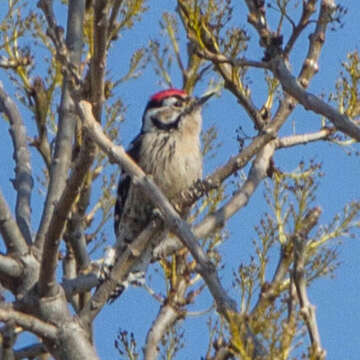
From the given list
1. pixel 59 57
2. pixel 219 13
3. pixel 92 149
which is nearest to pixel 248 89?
pixel 219 13

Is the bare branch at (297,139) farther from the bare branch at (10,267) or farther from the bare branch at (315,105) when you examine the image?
the bare branch at (10,267)

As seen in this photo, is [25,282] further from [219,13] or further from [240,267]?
[219,13]

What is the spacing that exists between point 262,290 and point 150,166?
72.5 inches

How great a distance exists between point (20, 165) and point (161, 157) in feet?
3.29

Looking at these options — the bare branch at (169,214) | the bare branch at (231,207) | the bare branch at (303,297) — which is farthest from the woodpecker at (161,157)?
the bare branch at (303,297)

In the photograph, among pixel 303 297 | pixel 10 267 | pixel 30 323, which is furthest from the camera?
pixel 10 267

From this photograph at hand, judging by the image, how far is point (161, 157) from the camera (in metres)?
6.72

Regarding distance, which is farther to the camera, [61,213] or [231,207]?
[231,207]

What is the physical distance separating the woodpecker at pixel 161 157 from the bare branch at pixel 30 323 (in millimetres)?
1347

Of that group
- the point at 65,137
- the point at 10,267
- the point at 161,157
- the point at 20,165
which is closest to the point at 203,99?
the point at 161,157

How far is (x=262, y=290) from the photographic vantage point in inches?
203

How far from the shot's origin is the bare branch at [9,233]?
558 cm

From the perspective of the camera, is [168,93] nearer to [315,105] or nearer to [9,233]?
[9,233]

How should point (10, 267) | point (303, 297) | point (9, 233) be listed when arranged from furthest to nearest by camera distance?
point (9, 233) < point (10, 267) < point (303, 297)
